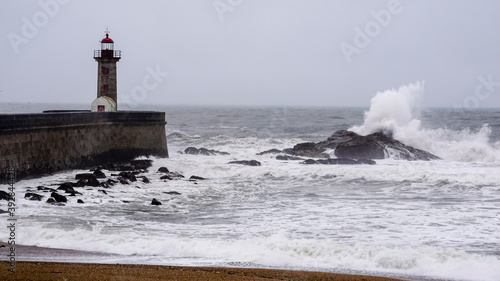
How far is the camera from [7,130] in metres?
13.5

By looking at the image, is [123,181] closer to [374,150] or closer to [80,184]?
[80,184]

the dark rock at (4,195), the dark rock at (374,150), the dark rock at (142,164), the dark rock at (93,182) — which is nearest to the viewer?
the dark rock at (4,195)

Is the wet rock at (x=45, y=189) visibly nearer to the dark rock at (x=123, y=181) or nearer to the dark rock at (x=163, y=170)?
the dark rock at (x=123, y=181)

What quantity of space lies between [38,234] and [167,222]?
2.17m

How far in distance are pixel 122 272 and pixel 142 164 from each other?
40.7 feet

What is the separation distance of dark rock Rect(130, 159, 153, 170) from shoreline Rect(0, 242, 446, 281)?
10484 mm

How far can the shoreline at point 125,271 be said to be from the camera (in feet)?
19.6

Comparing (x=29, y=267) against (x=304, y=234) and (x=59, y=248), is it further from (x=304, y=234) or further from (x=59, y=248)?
(x=304, y=234)

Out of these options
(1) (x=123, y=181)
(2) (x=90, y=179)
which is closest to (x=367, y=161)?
(1) (x=123, y=181)

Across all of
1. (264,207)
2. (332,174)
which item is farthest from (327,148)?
(264,207)

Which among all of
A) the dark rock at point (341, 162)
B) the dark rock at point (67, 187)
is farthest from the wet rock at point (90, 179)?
the dark rock at point (341, 162)

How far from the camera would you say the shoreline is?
235 inches

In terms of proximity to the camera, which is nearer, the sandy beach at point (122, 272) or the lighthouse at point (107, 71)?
the sandy beach at point (122, 272)

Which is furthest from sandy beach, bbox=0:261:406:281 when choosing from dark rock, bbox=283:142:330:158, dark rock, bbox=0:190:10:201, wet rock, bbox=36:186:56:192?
dark rock, bbox=283:142:330:158
